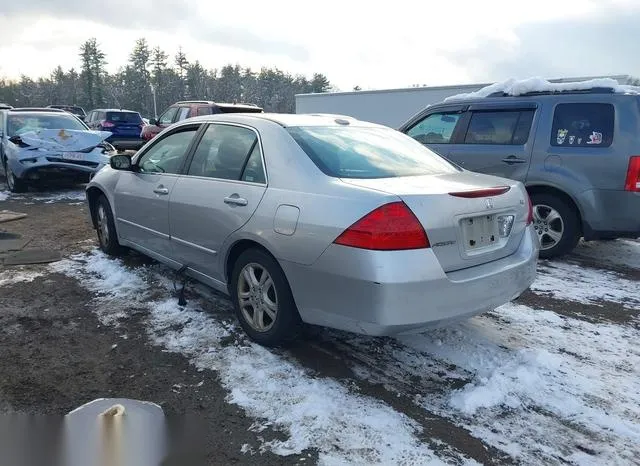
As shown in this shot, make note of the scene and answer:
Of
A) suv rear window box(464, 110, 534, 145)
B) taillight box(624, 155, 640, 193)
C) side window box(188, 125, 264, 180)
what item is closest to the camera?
side window box(188, 125, 264, 180)

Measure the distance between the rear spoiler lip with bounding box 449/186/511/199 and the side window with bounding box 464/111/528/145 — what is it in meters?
3.16

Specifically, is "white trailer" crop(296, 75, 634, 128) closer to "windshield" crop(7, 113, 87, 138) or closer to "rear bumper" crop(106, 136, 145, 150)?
"rear bumper" crop(106, 136, 145, 150)

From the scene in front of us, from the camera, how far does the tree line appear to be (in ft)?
253

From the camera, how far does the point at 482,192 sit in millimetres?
3234

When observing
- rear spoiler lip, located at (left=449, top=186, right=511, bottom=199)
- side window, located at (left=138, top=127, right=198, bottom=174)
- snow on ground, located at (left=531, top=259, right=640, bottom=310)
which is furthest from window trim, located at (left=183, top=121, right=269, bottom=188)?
snow on ground, located at (left=531, top=259, right=640, bottom=310)

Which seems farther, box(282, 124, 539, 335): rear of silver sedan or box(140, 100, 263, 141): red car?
Result: box(140, 100, 263, 141): red car

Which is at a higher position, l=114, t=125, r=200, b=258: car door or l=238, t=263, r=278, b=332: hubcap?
l=114, t=125, r=200, b=258: car door

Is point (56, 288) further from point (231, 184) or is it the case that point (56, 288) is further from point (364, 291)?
point (364, 291)

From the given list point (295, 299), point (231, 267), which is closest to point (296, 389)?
point (295, 299)

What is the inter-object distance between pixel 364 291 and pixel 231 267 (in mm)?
1349

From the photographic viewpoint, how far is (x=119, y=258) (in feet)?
18.9

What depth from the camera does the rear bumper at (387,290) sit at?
9.30 feet

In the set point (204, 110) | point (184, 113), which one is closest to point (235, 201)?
point (204, 110)

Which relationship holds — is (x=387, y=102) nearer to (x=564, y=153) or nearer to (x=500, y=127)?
(x=500, y=127)
